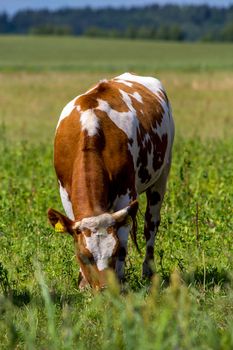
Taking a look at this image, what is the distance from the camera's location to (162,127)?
9000 millimetres

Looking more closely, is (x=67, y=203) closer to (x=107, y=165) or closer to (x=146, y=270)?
→ (x=107, y=165)

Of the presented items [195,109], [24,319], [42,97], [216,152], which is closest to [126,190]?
[24,319]

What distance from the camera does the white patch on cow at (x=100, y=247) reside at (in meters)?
6.68

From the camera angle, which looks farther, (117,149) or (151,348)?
(117,149)

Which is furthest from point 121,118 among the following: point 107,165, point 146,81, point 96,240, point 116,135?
point 146,81

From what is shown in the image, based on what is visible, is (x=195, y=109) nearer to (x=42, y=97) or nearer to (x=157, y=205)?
(x=42, y=97)

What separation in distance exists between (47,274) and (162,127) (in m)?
2.07

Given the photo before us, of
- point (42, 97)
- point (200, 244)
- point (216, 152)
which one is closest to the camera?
point (200, 244)

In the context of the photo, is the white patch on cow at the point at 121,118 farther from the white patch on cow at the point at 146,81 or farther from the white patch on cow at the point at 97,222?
the white patch on cow at the point at 146,81

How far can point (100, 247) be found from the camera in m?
6.71

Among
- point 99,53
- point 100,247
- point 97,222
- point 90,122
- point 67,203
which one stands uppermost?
point 90,122

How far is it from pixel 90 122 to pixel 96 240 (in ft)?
4.38

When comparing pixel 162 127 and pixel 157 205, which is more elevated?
pixel 162 127

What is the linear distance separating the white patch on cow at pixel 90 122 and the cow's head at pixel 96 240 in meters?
0.96
